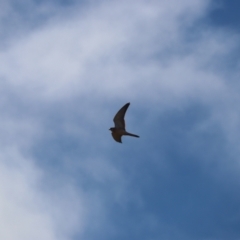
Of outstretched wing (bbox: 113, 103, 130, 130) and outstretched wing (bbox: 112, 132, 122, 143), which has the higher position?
outstretched wing (bbox: 113, 103, 130, 130)

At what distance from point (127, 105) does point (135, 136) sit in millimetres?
2982

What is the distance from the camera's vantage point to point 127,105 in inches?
1534

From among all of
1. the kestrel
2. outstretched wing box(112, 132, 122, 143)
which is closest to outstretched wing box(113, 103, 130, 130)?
the kestrel

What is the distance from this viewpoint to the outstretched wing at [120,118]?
39.0m

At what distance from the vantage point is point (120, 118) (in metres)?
39.5

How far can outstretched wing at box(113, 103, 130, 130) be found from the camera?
38991mm

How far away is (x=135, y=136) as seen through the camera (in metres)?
38.4

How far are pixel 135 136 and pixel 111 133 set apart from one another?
308 cm

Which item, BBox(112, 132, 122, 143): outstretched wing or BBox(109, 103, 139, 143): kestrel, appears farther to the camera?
BBox(112, 132, 122, 143): outstretched wing

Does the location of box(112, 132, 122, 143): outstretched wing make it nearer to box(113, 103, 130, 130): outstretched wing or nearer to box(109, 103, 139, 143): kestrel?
box(109, 103, 139, 143): kestrel

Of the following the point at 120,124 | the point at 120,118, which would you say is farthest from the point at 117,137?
the point at 120,118

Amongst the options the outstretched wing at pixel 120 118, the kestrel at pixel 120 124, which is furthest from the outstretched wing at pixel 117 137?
the outstretched wing at pixel 120 118

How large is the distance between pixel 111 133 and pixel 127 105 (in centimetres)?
341

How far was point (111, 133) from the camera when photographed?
40531 mm
